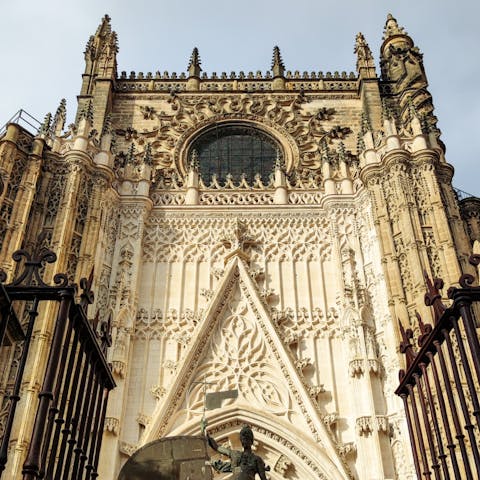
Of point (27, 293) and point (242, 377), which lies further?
point (242, 377)

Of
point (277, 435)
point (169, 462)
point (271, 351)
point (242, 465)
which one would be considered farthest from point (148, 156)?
point (242, 465)

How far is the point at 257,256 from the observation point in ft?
50.6

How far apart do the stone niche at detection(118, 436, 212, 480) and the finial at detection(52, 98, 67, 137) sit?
1129 centimetres

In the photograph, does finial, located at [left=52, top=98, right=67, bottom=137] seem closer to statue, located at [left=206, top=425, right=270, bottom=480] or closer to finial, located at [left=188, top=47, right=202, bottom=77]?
finial, located at [left=188, top=47, right=202, bottom=77]

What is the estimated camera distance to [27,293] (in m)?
6.15

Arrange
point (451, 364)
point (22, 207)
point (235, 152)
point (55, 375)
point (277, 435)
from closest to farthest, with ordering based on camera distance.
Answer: point (55, 375) → point (451, 364) → point (277, 435) → point (22, 207) → point (235, 152)

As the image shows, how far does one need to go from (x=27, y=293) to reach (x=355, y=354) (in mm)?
8346

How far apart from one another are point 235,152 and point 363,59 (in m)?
5.04

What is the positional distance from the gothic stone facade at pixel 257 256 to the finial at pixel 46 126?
0.05 meters

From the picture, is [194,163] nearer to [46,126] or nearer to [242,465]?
[46,126]

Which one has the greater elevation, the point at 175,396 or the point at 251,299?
the point at 251,299

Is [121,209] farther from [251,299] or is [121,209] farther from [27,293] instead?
[27,293]

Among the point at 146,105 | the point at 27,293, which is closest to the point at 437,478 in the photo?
the point at 27,293

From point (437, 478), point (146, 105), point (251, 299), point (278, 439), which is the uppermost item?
point (146, 105)
